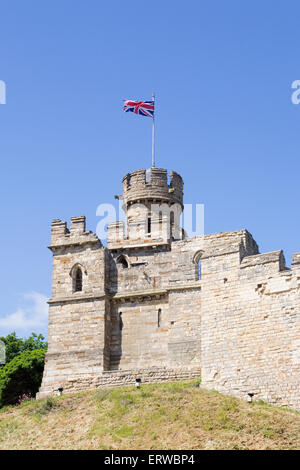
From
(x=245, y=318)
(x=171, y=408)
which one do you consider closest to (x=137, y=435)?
(x=171, y=408)

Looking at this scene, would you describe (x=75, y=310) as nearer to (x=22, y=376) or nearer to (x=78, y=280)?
(x=78, y=280)

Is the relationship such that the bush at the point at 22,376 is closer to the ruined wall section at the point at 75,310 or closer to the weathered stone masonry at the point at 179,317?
the ruined wall section at the point at 75,310

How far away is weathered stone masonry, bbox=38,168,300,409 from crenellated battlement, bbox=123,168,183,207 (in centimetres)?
756

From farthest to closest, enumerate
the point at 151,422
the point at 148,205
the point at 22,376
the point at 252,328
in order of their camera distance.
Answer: the point at 148,205 < the point at 22,376 < the point at 252,328 < the point at 151,422

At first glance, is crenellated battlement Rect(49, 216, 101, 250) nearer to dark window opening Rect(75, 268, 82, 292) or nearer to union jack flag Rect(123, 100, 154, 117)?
dark window opening Rect(75, 268, 82, 292)

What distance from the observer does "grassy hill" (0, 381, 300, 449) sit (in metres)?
31.8

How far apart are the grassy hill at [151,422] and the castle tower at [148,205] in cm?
1281

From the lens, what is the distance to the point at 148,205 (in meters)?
50.8

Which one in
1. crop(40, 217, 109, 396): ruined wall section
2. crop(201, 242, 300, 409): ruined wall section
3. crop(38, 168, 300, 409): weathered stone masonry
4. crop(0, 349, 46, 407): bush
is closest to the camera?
crop(201, 242, 300, 409): ruined wall section

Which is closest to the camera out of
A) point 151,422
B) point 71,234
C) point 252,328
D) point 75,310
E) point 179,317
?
point 151,422

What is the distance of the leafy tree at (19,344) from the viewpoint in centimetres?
5297

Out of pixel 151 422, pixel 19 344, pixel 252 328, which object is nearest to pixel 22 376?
pixel 19 344

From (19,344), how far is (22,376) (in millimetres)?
5915

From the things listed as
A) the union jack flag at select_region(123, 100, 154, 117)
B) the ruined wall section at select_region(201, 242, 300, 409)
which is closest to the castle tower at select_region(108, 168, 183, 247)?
the union jack flag at select_region(123, 100, 154, 117)
